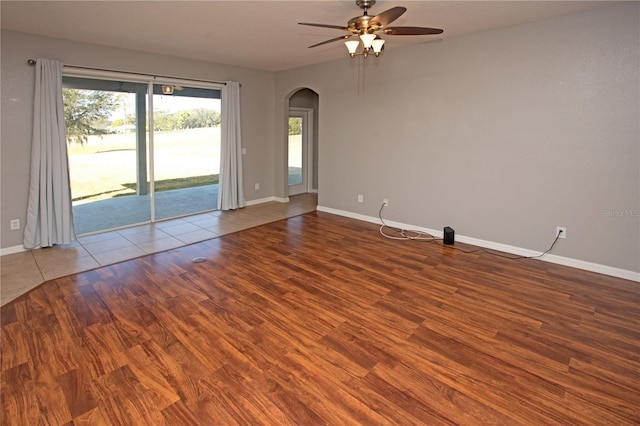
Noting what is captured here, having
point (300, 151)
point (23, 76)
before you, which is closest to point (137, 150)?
point (23, 76)

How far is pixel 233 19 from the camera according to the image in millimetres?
3725

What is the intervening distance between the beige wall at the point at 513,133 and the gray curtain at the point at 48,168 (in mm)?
4029

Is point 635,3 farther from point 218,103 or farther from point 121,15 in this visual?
point 218,103

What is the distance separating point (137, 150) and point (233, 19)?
2.96 meters

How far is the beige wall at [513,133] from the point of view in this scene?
355cm

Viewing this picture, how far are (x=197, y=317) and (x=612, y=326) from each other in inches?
132

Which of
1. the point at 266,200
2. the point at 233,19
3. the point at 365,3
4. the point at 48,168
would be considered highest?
the point at 233,19

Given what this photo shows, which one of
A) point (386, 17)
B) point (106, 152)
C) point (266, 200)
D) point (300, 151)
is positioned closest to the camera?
point (386, 17)

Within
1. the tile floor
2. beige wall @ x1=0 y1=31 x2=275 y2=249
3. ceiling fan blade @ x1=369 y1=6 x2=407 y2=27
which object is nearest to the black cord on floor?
the tile floor

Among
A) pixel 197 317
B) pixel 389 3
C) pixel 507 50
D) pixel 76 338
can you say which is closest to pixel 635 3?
pixel 507 50

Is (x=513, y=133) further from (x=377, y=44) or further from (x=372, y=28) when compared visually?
(x=372, y=28)

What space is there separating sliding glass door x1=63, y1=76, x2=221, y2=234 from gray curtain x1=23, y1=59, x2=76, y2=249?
0.33 m

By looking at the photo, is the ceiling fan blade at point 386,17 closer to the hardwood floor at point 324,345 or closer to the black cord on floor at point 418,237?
the hardwood floor at point 324,345

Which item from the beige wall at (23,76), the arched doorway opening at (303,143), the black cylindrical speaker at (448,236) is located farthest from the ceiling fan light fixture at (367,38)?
the arched doorway opening at (303,143)
